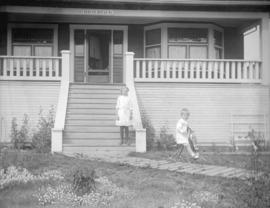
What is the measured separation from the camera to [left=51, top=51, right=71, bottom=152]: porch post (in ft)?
36.5

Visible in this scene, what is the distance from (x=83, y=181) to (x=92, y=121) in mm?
6525

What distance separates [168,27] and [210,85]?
3200 mm

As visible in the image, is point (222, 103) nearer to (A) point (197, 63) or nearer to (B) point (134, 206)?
(A) point (197, 63)

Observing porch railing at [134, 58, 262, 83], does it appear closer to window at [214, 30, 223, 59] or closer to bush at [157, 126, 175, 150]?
bush at [157, 126, 175, 150]

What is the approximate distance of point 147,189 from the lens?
6.76 m

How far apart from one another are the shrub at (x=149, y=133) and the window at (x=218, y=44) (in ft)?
16.0

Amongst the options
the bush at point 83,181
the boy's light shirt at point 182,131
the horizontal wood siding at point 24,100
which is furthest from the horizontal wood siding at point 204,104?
the bush at point 83,181

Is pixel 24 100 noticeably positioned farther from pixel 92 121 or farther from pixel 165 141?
pixel 165 141

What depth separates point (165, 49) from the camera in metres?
16.1

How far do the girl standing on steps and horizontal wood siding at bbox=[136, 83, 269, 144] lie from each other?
178 centimetres

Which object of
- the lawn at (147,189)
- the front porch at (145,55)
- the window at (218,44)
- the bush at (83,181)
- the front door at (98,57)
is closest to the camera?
the lawn at (147,189)

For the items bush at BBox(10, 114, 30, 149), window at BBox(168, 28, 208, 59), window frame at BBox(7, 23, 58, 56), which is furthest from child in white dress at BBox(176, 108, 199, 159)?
window frame at BBox(7, 23, 58, 56)

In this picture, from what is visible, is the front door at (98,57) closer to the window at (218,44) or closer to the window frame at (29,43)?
the window frame at (29,43)

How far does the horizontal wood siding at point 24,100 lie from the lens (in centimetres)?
1322
